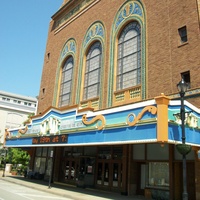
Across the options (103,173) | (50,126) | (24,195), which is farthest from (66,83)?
(24,195)

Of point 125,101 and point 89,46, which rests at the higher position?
point 89,46

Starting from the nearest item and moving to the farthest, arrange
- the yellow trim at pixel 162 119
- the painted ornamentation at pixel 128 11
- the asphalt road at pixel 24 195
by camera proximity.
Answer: the yellow trim at pixel 162 119 → the asphalt road at pixel 24 195 → the painted ornamentation at pixel 128 11

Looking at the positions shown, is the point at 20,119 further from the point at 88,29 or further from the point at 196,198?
the point at 196,198

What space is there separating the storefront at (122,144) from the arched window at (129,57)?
4.74m

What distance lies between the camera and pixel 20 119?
68188mm

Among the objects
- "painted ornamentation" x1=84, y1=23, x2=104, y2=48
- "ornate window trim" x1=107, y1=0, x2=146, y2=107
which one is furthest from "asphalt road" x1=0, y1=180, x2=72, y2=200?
"painted ornamentation" x1=84, y1=23, x2=104, y2=48

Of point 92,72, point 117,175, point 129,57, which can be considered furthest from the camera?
point 92,72

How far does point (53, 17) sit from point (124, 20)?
15651 millimetres

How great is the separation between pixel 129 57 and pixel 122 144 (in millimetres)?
6888

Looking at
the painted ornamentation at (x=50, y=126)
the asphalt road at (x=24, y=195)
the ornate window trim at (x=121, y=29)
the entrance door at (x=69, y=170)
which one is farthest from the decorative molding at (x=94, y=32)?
the asphalt road at (x=24, y=195)

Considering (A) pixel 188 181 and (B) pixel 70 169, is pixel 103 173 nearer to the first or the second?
(B) pixel 70 169

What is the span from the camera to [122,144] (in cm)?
1939

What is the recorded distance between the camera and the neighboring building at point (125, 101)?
1381cm

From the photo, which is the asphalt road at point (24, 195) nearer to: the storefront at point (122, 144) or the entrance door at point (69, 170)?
the storefront at point (122, 144)
